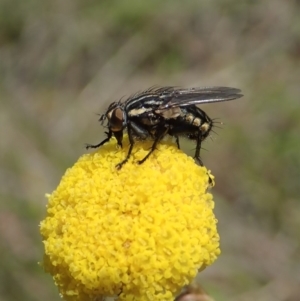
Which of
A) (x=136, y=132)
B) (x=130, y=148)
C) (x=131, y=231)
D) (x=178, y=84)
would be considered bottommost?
(x=131, y=231)

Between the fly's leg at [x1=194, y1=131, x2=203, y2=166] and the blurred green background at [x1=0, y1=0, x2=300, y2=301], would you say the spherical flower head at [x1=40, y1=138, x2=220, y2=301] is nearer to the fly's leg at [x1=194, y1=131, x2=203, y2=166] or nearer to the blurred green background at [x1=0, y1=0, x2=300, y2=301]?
the fly's leg at [x1=194, y1=131, x2=203, y2=166]

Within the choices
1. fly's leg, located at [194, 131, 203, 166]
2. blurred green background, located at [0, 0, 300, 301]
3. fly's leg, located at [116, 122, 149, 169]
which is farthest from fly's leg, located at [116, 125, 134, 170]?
blurred green background, located at [0, 0, 300, 301]

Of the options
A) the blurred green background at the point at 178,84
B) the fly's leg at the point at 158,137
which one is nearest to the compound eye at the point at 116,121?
the fly's leg at the point at 158,137

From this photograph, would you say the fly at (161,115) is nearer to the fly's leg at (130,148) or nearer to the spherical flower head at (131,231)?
the fly's leg at (130,148)

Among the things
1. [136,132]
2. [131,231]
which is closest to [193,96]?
[136,132]

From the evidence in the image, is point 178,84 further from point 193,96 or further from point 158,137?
Result: point 158,137

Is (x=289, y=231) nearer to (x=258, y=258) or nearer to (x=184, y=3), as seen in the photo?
(x=258, y=258)

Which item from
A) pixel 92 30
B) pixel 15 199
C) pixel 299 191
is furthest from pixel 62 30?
pixel 299 191

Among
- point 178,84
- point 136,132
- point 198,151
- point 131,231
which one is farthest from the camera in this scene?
point 178,84
